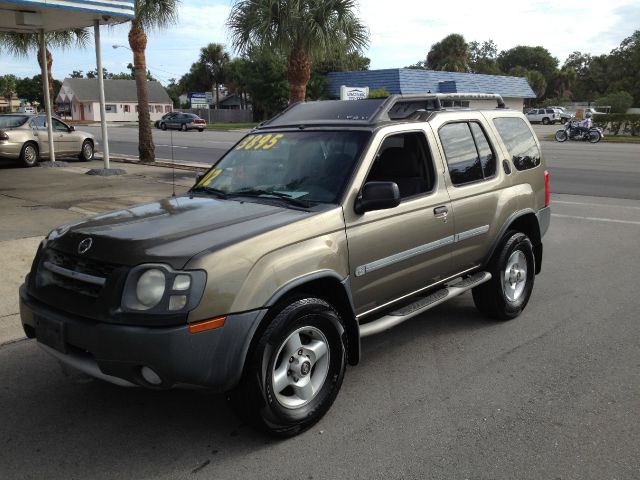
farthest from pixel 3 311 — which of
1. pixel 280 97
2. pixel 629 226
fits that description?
pixel 280 97

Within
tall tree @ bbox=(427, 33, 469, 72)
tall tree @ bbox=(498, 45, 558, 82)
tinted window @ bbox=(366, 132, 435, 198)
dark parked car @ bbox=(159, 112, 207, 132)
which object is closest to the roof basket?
tinted window @ bbox=(366, 132, 435, 198)

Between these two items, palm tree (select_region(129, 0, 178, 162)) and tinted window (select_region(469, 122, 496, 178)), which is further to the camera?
palm tree (select_region(129, 0, 178, 162))

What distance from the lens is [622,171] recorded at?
17359mm

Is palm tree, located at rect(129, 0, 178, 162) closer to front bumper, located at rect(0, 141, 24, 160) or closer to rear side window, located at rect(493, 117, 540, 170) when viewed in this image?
front bumper, located at rect(0, 141, 24, 160)

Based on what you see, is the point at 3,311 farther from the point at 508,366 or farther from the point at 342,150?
the point at 508,366

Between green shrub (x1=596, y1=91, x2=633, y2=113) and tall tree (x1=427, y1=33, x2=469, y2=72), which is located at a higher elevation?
tall tree (x1=427, y1=33, x2=469, y2=72)

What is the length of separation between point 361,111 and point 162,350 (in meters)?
2.47

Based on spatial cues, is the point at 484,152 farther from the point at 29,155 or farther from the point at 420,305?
the point at 29,155

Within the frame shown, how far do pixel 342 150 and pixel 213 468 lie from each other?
7.28 ft

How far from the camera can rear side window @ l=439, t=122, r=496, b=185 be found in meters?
4.80

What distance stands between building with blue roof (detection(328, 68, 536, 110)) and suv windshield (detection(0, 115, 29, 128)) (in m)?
30.8

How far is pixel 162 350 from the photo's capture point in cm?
298

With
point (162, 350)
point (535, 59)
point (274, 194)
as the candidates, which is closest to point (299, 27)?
point (274, 194)

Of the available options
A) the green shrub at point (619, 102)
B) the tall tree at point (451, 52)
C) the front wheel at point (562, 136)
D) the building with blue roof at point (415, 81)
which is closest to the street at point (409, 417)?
the front wheel at point (562, 136)
